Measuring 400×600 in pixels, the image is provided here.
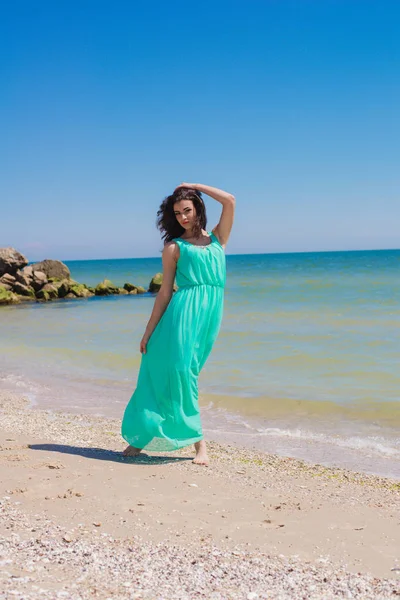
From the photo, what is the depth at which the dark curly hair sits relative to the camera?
18.3ft

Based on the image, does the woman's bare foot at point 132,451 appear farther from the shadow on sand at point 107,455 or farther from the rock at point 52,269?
the rock at point 52,269

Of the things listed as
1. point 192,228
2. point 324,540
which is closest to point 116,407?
point 192,228

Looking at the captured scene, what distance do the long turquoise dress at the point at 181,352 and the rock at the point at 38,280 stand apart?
30.7 metres

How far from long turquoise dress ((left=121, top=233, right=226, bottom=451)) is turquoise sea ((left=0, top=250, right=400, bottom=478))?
1.87 m

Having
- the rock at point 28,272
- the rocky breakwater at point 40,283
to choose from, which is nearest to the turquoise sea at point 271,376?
the rocky breakwater at point 40,283

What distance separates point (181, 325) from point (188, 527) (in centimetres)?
198

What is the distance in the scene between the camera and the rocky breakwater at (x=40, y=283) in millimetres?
34031

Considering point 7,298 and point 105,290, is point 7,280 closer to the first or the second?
point 7,298

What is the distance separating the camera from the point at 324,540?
3.89 metres

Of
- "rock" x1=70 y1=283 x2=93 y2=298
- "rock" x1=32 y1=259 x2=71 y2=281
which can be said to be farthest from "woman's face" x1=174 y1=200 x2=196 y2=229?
"rock" x1=32 y1=259 x2=71 y2=281

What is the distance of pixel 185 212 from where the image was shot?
5562 mm

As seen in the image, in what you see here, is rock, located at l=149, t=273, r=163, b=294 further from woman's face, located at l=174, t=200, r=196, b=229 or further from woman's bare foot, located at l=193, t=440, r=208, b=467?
woman's face, located at l=174, t=200, r=196, b=229

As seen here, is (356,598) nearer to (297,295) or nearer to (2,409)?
(2,409)

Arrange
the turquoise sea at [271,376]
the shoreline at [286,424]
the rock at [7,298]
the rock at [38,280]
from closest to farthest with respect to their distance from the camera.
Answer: the shoreline at [286,424], the turquoise sea at [271,376], the rock at [7,298], the rock at [38,280]
